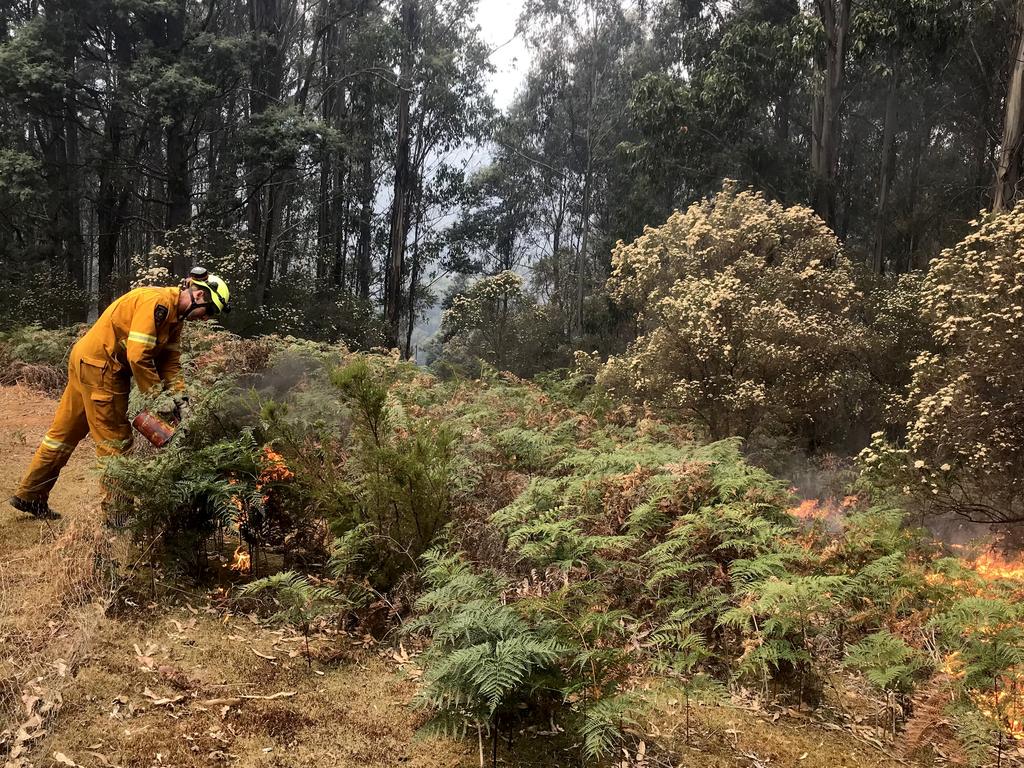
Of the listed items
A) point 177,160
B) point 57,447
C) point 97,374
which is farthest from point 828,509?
point 177,160

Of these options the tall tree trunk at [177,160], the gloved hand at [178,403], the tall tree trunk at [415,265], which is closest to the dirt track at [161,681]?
the gloved hand at [178,403]

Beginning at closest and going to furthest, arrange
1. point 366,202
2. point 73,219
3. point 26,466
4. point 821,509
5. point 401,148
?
point 26,466 → point 821,509 → point 73,219 → point 401,148 → point 366,202

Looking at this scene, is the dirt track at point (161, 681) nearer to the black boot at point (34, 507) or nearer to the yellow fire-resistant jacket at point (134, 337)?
the black boot at point (34, 507)

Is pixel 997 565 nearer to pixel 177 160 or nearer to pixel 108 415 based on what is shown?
pixel 108 415

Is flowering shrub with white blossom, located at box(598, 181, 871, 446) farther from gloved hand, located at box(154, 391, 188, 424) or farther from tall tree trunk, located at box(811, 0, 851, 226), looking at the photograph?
gloved hand, located at box(154, 391, 188, 424)

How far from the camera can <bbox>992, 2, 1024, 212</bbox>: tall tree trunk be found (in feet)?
34.3

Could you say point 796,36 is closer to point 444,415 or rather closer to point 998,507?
point 998,507

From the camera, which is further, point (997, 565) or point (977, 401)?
point (977, 401)

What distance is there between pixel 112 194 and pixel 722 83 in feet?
59.8

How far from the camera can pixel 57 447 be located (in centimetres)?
486

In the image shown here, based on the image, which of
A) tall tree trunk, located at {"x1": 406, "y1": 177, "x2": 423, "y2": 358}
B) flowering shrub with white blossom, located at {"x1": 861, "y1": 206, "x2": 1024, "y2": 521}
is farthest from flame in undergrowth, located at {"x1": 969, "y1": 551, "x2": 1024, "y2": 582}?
tall tree trunk, located at {"x1": 406, "y1": 177, "x2": 423, "y2": 358}

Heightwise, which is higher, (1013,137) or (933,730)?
(1013,137)

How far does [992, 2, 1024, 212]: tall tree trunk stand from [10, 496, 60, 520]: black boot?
40.8ft

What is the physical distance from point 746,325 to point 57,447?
9.00 metres
